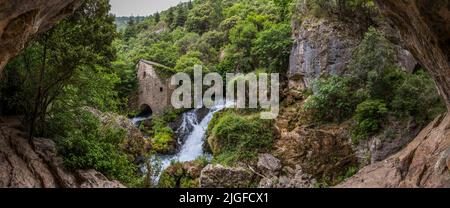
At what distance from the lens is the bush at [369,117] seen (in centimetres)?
1622

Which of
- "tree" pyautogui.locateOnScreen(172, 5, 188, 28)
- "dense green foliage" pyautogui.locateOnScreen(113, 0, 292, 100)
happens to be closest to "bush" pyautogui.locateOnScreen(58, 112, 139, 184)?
"dense green foliage" pyautogui.locateOnScreen(113, 0, 292, 100)

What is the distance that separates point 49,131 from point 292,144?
11.2m

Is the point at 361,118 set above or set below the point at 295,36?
below

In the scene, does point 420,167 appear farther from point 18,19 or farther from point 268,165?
point 18,19

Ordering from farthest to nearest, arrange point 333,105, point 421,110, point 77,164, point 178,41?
point 178,41 < point 333,105 < point 421,110 < point 77,164

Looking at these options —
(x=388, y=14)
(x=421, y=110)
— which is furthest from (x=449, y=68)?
(x=421, y=110)

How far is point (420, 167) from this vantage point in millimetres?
10781

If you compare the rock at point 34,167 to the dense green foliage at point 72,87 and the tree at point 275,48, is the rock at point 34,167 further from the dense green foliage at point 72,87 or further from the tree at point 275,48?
the tree at point 275,48

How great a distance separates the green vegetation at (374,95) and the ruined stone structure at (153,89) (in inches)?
Answer: 571

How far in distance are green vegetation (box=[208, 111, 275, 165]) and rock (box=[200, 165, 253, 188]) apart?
965 mm

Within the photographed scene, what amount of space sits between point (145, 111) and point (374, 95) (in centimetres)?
2072

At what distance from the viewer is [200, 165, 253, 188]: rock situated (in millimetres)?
17781

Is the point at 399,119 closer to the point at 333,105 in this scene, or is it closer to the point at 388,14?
the point at 333,105

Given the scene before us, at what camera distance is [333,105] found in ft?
62.3
